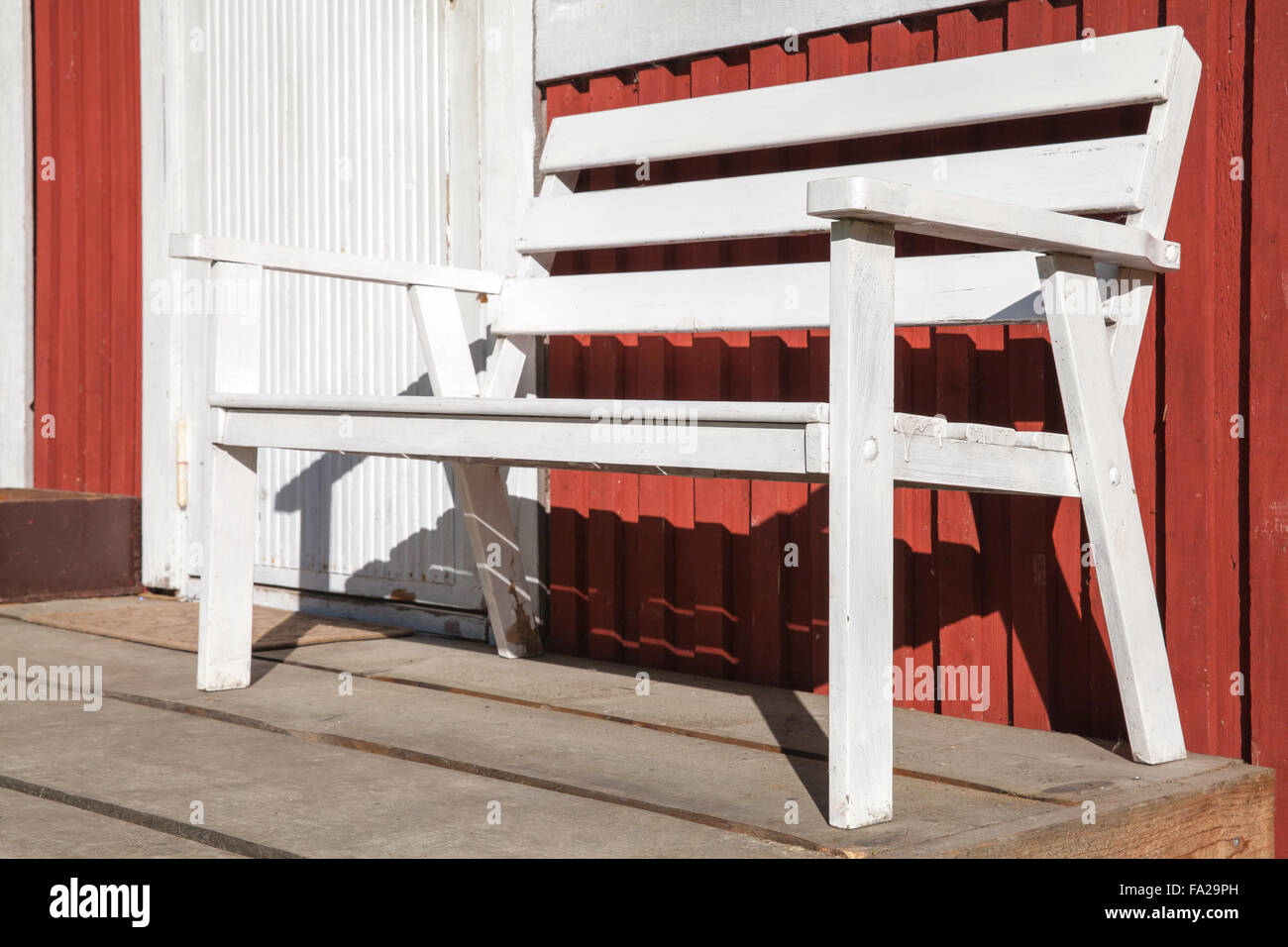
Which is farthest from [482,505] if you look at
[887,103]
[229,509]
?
[887,103]

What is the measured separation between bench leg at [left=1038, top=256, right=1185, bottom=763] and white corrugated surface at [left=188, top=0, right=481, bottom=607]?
1.83 meters

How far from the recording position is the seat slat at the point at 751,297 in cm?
229

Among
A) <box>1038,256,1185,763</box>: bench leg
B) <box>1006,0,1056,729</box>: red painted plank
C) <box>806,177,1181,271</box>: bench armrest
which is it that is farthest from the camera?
<box>1006,0,1056,729</box>: red painted plank

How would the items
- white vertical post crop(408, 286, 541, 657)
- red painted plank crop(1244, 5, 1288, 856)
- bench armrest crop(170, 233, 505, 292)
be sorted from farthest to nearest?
white vertical post crop(408, 286, 541, 657) → bench armrest crop(170, 233, 505, 292) → red painted plank crop(1244, 5, 1288, 856)

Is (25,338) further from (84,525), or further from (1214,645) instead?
(1214,645)

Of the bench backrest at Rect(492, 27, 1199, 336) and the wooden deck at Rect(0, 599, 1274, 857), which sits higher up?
the bench backrest at Rect(492, 27, 1199, 336)

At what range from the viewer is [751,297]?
268 centimetres

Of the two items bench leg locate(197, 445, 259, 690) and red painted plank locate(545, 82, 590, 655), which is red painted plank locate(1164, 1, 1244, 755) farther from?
bench leg locate(197, 445, 259, 690)

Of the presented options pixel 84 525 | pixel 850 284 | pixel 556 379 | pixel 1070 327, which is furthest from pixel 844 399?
pixel 84 525

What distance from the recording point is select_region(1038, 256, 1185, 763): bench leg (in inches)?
79.7

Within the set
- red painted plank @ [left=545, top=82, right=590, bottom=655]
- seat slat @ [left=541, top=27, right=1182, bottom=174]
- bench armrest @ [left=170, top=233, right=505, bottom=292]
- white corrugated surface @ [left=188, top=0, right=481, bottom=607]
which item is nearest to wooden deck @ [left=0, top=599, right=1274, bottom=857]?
red painted plank @ [left=545, top=82, right=590, bottom=655]

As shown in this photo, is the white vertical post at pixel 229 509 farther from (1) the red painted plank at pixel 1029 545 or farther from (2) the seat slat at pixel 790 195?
(1) the red painted plank at pixel 1029 545

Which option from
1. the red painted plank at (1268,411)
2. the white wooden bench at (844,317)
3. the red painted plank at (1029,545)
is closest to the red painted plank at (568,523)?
the white wooden bench at (844,317)

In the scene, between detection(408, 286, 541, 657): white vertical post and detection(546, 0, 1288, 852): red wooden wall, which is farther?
detection(408, 286, 541, 657): white vertical post
